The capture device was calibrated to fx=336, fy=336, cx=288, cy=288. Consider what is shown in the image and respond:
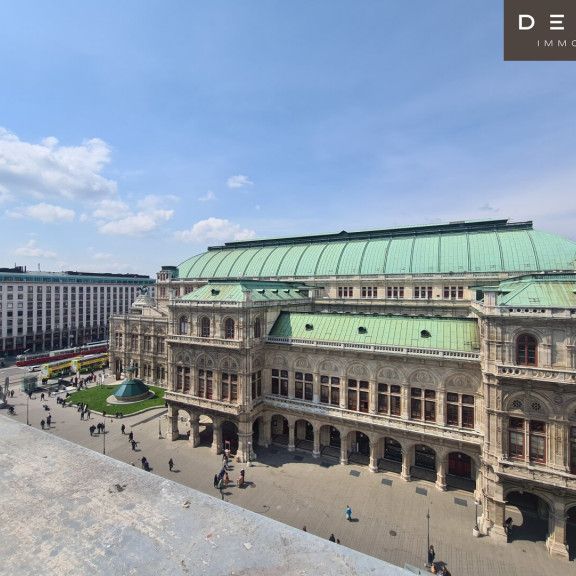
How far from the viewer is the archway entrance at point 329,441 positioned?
47.0 metres

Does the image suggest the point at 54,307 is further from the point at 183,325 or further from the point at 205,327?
the point at 205,327

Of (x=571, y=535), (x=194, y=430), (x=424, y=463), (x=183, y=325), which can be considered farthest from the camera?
(x=183, y=325)

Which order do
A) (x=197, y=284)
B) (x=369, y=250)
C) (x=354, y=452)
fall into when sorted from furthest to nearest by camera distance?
1. (x=197, y=284)
2. (x=369, y=250)
3. (x=354, y=452)

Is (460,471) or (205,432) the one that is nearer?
(460,471)

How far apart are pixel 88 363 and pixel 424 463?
3425 inches

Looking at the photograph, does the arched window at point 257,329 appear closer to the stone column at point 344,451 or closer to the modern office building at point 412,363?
the modern office building at point 412,363

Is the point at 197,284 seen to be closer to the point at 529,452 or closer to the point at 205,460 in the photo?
A: the point at 205,460

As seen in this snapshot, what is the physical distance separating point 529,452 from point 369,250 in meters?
41.6

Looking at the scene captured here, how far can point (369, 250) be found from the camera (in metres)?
65.4

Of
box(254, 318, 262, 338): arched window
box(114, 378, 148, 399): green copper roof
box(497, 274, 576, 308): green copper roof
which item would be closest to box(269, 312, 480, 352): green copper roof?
box(254, 318, 262, 338): arched window

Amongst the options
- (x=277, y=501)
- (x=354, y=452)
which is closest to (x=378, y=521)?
(x=277, y=501)

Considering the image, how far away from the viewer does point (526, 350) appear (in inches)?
1227

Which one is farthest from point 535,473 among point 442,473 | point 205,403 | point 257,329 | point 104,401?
point 104,401

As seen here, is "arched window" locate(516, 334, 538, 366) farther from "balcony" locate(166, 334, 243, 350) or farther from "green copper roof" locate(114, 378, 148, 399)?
"green copper roof" locate(114, 378, 148, 399)
